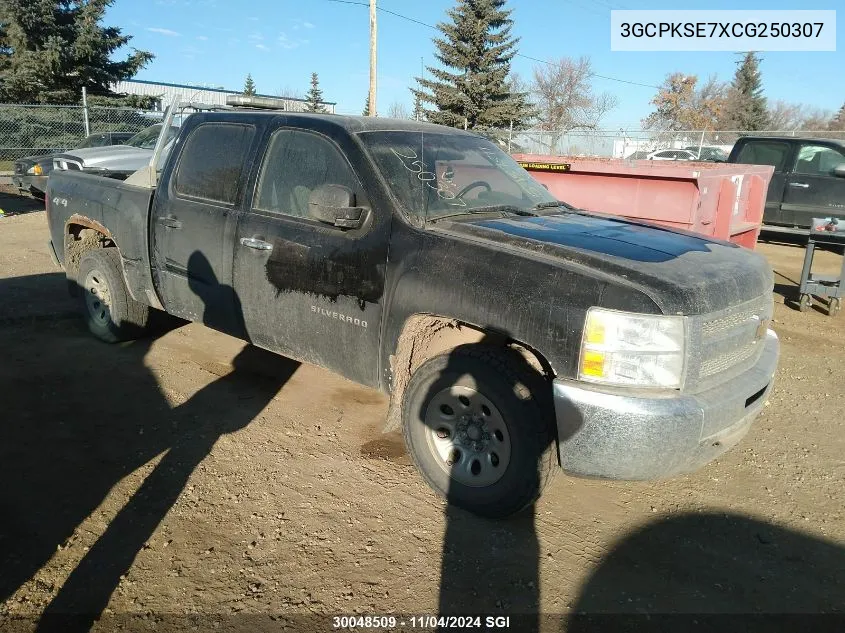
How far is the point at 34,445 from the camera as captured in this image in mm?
3852

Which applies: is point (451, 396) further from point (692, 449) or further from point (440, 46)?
point (440, 46)

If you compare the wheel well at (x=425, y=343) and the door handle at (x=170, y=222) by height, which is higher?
the door handle at (x=170, y=222)

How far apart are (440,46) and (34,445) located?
111 ft

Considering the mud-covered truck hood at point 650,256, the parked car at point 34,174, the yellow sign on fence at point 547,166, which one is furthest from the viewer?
the parked car at point 34,174

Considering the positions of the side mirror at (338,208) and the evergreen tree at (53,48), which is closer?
the side mirror at (338,208)

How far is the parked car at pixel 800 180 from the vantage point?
11469 mm

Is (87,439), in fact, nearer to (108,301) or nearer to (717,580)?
(108,301)

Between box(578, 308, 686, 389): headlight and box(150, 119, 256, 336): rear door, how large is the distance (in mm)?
2448

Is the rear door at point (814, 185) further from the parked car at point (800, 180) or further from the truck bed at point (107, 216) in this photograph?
the truck bed at point (107, 216)

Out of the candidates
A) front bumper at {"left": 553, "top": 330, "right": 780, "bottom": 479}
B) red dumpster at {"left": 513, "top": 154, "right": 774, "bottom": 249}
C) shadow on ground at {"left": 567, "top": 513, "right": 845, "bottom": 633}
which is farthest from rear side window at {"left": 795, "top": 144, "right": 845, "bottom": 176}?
front bumper at {"left": 553, "top": 330, "right": 780, "bottom": 479}

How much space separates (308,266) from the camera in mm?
3744

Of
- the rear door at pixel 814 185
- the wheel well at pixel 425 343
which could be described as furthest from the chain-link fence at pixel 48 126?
the wheel well at pixel 425 343

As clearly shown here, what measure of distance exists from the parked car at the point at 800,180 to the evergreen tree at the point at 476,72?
22.3 meters

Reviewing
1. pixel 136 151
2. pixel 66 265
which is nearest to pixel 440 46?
pixel 136 151
